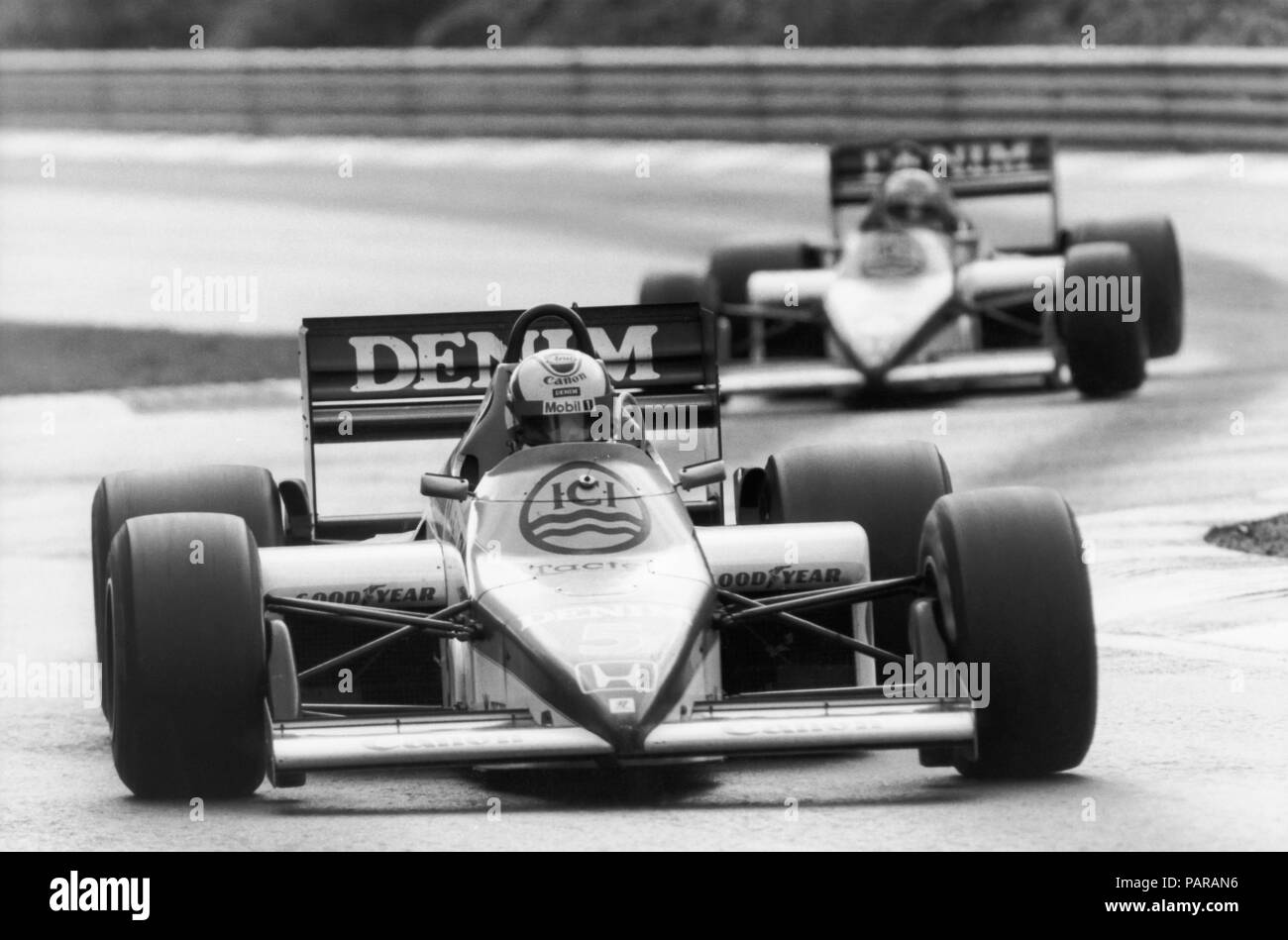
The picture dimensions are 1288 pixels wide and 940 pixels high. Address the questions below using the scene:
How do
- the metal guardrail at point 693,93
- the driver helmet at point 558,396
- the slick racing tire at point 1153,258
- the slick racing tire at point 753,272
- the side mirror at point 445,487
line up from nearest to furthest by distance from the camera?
1. the side mirror at point 445,487
2. the driver helmet at point 558,396
3. the slick racing tire at point 1153,258
4. the slick racing tire at point 753,272
5. the metal guardrail at point 693,93

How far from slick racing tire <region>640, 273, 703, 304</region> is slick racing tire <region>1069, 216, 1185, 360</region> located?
103 inches

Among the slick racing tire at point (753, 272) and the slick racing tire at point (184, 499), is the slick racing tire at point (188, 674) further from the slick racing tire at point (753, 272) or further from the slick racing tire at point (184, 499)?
the slick racing tire at point (753, 272)

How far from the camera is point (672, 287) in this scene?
20.0 metres

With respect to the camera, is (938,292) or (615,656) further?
(938,292)

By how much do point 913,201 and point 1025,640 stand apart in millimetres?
11226

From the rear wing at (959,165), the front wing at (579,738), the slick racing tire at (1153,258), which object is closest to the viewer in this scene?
the front wing at (579,738)

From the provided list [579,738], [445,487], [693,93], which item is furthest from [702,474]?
[693,93]

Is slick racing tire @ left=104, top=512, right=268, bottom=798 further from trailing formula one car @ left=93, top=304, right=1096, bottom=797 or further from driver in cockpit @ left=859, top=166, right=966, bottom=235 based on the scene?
driver in cockpit @ left=859, top=166, right=966, bottom=235

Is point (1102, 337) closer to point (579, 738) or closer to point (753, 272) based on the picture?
point (753, 272)

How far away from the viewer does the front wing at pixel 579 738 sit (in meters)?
8.81

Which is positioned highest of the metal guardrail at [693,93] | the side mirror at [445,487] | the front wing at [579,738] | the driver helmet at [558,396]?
the metal guardrail at [693,93]

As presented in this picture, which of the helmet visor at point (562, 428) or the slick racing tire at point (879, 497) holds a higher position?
the helmet visor at point (562, 428)

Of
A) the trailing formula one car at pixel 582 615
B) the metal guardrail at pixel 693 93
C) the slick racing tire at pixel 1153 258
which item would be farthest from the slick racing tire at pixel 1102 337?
the metal guardrail at pixel 693 93

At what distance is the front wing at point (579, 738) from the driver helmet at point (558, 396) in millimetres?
1557
